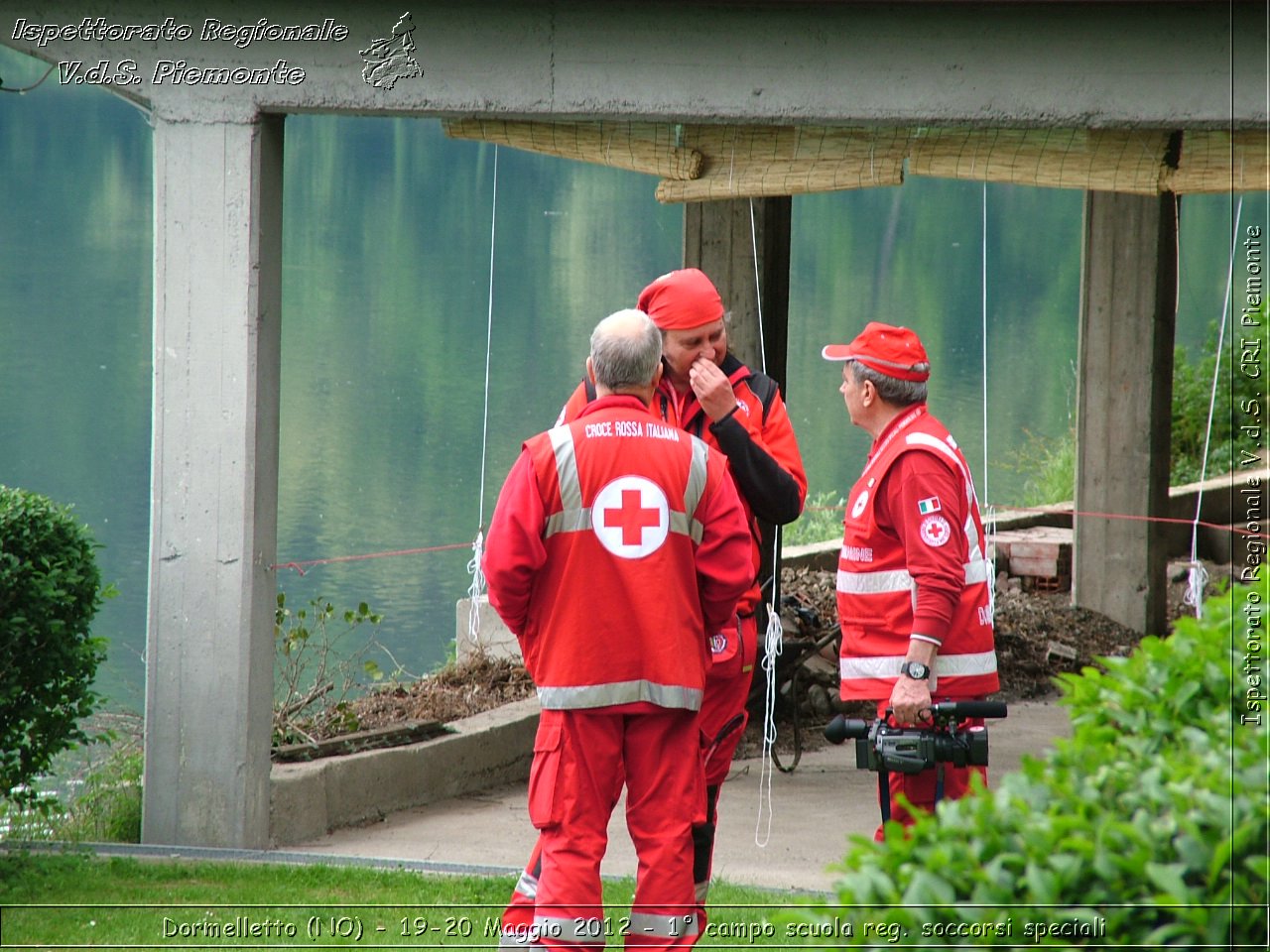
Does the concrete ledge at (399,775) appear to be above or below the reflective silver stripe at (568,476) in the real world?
below

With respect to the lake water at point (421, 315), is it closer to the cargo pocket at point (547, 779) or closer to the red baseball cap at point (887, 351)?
the red baseball cap at point (887, 351)

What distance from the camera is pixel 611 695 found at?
4012 mm

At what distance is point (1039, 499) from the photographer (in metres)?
16.5

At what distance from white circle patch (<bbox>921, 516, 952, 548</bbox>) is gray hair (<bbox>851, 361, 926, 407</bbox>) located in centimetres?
40

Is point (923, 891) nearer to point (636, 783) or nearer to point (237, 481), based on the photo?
point (636, 783)

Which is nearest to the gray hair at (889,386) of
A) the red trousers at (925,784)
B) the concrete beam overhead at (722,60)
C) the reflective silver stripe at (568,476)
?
the red trousers at (925,784)

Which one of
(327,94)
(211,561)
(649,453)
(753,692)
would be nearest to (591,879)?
(649,453)

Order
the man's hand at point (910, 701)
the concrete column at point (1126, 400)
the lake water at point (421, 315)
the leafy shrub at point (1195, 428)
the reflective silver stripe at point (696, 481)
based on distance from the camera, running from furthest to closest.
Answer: the lake water at point (421, 315)
the leafy shrub at point (1195, 428)
the concrete column at point (1126, 400)
the man's hand at point (910, 701)
the reflective silver stripe at point (696, 481)

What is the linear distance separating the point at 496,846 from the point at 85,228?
36.2 metres

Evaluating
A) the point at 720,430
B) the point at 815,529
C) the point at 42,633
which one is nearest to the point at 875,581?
the point at 720,430

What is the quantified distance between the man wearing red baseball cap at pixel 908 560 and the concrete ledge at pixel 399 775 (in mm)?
2511

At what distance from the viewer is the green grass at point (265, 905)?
4.80m

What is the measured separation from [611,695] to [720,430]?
0.87 m

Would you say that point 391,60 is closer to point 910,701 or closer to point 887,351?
point 887,351
